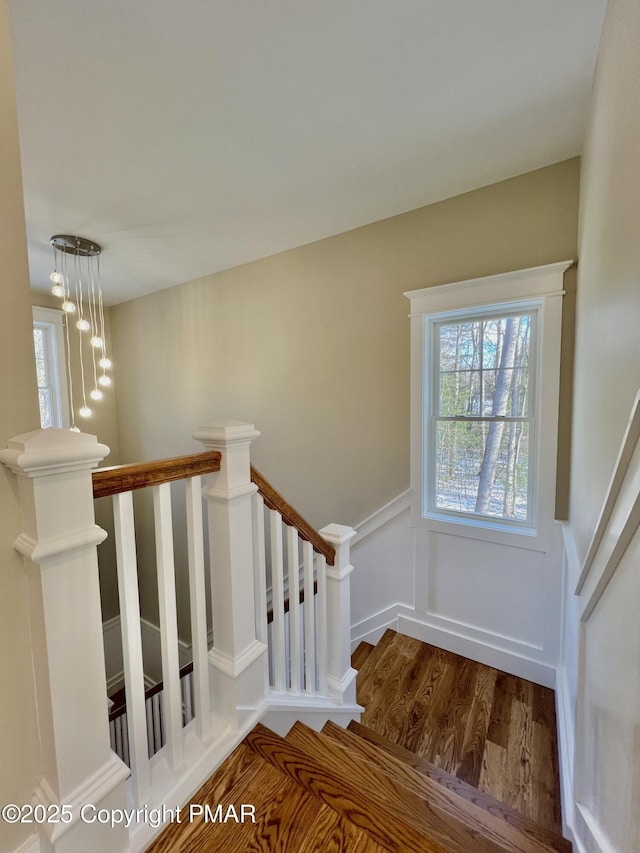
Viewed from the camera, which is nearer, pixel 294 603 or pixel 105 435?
pixel 294 603

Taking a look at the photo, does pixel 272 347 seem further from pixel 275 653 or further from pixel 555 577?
pixel 555 577

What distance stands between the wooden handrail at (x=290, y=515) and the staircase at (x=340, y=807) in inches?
25.2

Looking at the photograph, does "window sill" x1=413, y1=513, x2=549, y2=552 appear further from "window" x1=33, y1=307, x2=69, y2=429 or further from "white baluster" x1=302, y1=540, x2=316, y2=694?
"window" x1=33, y1=307, x2=69, y2=429

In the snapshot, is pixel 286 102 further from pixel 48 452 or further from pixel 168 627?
pixel 168 627

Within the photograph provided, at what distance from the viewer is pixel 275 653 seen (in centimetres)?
145

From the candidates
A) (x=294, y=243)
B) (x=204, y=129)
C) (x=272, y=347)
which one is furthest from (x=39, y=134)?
(x=272, y=347)

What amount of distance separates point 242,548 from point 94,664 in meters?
0.47

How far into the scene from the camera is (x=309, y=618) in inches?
62.0

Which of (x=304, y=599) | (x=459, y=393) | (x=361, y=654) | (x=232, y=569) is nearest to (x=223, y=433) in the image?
(x=232, y=569)

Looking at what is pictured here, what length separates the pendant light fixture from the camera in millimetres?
2707

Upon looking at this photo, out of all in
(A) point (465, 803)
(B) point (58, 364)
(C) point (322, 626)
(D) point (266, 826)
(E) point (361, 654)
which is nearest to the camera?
(D) point (266, 826)

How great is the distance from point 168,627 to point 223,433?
1.89ft

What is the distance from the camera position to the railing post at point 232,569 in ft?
3.73

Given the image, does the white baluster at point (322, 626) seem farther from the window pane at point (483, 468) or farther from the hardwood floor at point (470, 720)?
the window pane at point (483, 468)
